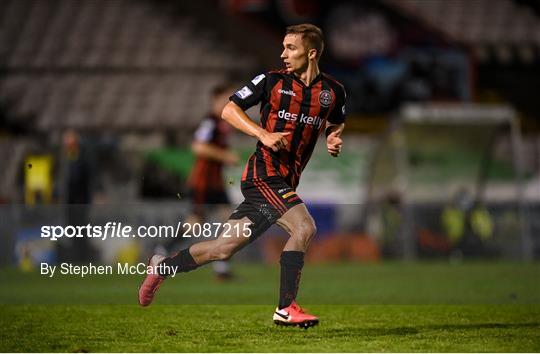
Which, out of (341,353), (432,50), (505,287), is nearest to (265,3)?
(432,50)

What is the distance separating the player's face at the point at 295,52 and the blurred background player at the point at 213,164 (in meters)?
5.05

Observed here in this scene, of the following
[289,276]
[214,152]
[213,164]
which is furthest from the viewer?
[213,164]

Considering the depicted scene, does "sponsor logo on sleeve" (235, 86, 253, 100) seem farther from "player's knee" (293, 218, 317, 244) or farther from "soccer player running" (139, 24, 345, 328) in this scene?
"player's knee" (293, 218, 317, 244)

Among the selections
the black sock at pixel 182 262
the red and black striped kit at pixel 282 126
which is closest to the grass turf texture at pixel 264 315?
the black sock at pixel 182 262

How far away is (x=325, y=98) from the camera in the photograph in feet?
23.5

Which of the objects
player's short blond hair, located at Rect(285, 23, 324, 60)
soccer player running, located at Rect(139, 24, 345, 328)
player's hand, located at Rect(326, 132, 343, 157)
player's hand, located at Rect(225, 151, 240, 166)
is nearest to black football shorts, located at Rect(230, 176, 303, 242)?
soccer player running, located at Rect(139, 24, 345, 328)

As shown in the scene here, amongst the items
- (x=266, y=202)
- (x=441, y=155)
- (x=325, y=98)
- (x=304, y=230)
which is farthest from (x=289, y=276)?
(x=441, y=155)

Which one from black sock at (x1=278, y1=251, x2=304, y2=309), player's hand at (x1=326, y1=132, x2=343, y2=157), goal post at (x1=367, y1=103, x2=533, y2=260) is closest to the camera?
black sock at (x1=278, y1=251, x2=304, y2=309)

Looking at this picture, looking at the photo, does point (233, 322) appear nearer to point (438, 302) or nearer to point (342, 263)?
point (438, 302)

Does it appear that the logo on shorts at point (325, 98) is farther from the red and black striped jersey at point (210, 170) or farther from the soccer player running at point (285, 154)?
the red and black striped jersey at point (210, 170)

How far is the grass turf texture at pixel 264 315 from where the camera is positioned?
6.61 m

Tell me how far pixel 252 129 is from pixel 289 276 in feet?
3.32

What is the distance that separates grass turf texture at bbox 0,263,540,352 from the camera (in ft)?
21.7

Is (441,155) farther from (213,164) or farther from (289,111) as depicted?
(289,111)
